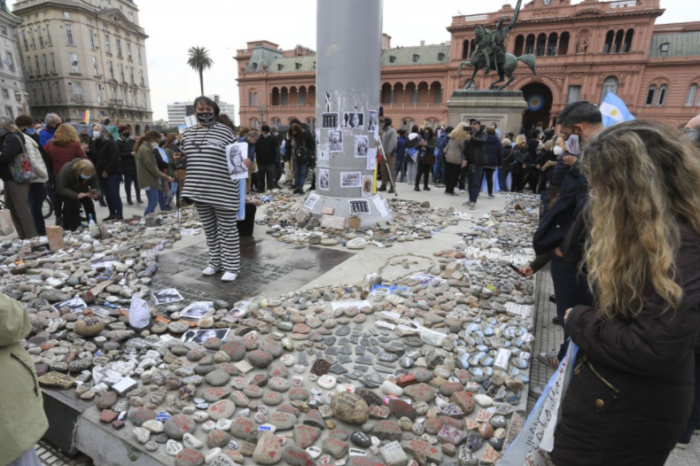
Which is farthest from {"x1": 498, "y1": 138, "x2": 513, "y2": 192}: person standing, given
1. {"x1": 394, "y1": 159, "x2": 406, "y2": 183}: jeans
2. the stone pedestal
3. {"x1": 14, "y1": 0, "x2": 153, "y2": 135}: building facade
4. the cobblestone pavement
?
{"x1": 14, "y1": 0, "x2": 153, "y2": 135}: building facade

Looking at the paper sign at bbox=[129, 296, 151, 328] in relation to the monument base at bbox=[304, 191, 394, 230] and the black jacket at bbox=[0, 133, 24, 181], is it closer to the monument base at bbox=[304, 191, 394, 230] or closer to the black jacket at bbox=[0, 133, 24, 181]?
the monument base at bbox=[304, 191, 394, 230]

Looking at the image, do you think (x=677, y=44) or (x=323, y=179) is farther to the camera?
(x=677, y=44)

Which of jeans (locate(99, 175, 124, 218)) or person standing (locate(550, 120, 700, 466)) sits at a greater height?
person standing (locate(550, 120, 700, 466))

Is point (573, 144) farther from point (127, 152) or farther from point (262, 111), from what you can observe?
point (262, 111)

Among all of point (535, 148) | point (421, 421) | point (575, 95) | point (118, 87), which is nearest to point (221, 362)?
point (421, 421)

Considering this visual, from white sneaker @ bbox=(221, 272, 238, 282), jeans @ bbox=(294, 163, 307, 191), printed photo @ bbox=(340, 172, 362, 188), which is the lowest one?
white sneaker @ bbox=(221, 272, 238, 282)

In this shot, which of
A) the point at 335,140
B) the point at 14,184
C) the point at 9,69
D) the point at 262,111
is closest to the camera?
the point at 14,184

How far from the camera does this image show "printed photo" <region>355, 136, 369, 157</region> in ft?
21.5

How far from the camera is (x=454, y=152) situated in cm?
910

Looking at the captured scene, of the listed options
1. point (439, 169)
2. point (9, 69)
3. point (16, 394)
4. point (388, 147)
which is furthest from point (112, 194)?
point (9, 69)

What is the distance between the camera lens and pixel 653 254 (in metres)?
1.23

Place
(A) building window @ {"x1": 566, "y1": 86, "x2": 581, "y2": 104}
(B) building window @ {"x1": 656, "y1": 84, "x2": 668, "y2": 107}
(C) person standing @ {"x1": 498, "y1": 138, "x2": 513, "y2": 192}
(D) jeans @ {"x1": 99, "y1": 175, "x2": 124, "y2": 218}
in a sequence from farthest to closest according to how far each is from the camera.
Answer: (A) building window @ {"x1": 566, "y1": 86, "x2": 581, "y2": 104} → (B) building window @ {"x1": 656, "y1": 84, "x2": 668, "y2": 107} → (C) person standing @ {"x1": 498, "y1": 138, "x2": 513, "y2": 192} → (D) jeans @ {"x1": 99, "y1": 175, "x2": 124, "y2": 218}

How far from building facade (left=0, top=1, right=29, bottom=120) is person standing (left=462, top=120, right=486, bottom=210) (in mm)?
56812

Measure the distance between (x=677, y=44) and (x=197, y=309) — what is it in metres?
47.4
